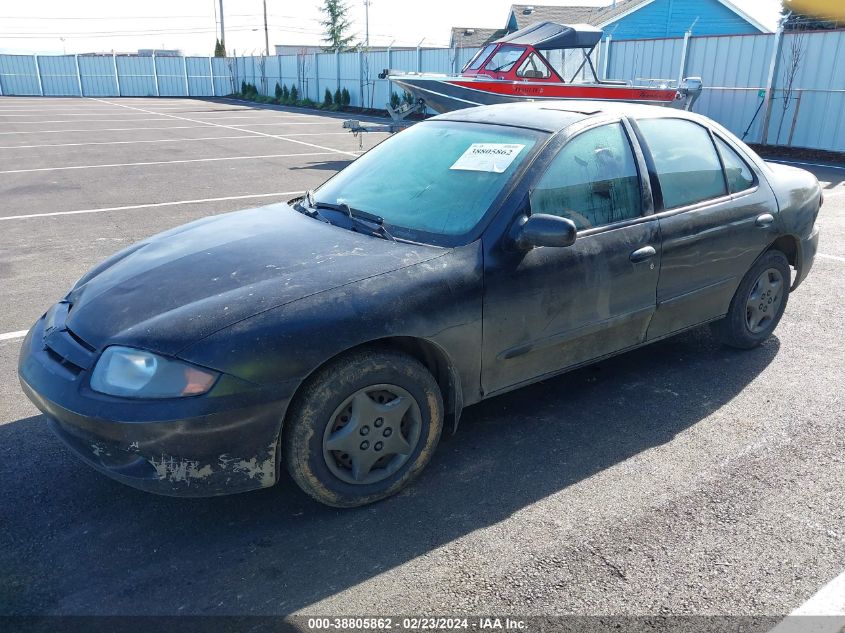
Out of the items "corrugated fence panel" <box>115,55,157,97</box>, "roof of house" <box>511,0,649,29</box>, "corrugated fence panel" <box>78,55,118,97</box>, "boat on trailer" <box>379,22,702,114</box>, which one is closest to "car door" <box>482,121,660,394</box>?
"boat on trailer" <box>379,22,702,114</box>

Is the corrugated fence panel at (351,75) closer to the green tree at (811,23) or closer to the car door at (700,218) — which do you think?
the green tree at (811,23)

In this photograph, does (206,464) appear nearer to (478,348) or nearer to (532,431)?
(478,348)

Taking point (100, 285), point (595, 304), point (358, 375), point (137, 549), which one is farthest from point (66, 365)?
point (595, 304)

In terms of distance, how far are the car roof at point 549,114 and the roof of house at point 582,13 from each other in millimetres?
28465

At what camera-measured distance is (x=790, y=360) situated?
4516 millimetres

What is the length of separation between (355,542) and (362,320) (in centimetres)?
88

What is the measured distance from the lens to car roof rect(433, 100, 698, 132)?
11.9 feet

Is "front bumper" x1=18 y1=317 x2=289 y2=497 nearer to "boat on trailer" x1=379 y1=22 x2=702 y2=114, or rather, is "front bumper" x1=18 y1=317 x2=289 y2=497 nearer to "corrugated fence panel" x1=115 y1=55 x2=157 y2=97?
"boat on trailer" x1=379 y1=22 x2=702 y2=114

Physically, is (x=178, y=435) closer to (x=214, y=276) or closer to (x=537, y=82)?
(x=214, y=276)

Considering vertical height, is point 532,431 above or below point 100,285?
below

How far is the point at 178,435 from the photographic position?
249 cm


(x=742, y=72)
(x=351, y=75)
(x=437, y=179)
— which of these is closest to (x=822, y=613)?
(x=437, y=179)

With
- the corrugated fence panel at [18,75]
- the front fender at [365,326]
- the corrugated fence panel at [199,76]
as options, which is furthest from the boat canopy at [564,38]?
the corrugated fence panel at [18,75]

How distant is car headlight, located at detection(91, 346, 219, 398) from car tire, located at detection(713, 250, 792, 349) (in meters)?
3.37
